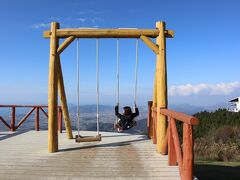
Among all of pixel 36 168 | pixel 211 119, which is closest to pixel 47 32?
pixel 36 168

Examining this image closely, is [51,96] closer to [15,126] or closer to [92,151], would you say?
[92,151]

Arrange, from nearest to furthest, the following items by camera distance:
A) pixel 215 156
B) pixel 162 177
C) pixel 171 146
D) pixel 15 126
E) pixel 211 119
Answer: pixel 162 177
pixel 171 146
pixel 15 126
pixel 215 156
pixel 211 119

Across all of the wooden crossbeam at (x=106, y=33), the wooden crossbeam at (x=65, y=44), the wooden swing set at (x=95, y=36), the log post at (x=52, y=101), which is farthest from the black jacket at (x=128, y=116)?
the wooden crossbeam at (x=65, y=44)

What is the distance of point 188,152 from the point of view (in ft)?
15.2

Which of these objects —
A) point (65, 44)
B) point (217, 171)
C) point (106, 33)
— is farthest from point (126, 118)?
point (217, 171)

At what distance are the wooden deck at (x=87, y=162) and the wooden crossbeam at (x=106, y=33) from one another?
2364 mm

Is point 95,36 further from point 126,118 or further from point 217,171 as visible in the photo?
point 217,171

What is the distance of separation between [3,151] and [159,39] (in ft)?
13.1

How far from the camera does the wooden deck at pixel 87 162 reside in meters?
5.72

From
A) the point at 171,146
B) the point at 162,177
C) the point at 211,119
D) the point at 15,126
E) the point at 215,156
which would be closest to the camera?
the point at 162,177

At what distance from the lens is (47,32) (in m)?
7.98

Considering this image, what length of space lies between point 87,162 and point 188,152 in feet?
8.10

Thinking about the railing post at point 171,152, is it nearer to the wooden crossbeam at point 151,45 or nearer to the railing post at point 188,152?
the railing post at point 188,152

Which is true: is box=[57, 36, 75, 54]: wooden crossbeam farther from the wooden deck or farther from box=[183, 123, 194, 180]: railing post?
box=[183, 123, 194, 180]: railing post
